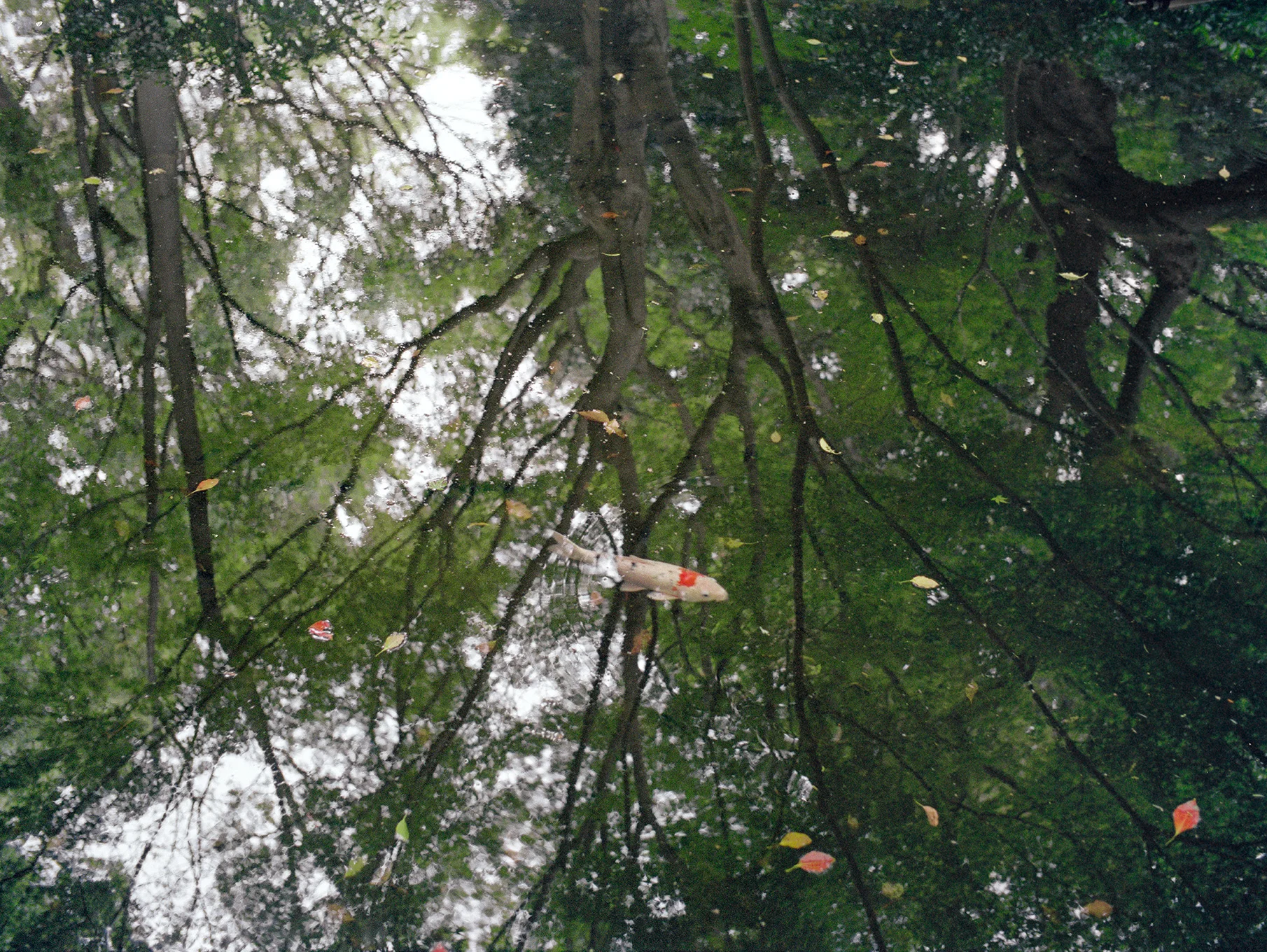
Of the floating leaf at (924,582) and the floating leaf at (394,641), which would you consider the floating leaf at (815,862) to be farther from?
the floating leaf at (394,641)

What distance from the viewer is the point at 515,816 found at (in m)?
2.04

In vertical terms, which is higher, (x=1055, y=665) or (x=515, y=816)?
(x=1055, y=665)

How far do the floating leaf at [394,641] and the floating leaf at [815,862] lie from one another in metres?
1.14

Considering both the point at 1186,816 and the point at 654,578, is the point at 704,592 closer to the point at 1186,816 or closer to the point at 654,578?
the point at 654,578

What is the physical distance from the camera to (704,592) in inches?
99.1

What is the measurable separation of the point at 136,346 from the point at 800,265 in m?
2.69

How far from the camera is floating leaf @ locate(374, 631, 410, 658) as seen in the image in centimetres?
236

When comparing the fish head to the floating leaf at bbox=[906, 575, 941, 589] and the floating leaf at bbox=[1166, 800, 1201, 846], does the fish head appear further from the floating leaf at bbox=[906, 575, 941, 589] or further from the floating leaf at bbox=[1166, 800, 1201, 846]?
the floating leaf at bbox=[1166, 800, 1201, 846]

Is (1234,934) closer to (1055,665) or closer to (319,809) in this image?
(1055,665)

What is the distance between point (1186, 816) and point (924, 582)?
841 mm

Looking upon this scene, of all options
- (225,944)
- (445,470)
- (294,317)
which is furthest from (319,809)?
(294,317)

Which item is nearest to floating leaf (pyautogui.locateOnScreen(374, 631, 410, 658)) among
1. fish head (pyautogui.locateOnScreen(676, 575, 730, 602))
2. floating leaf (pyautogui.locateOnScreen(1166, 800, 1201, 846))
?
fish head (pyautogui.locateOnScreen(676, 575, 730, 602))

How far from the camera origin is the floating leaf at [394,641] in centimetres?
236

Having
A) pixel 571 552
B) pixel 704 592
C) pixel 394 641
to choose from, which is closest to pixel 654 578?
pixel 704 592
